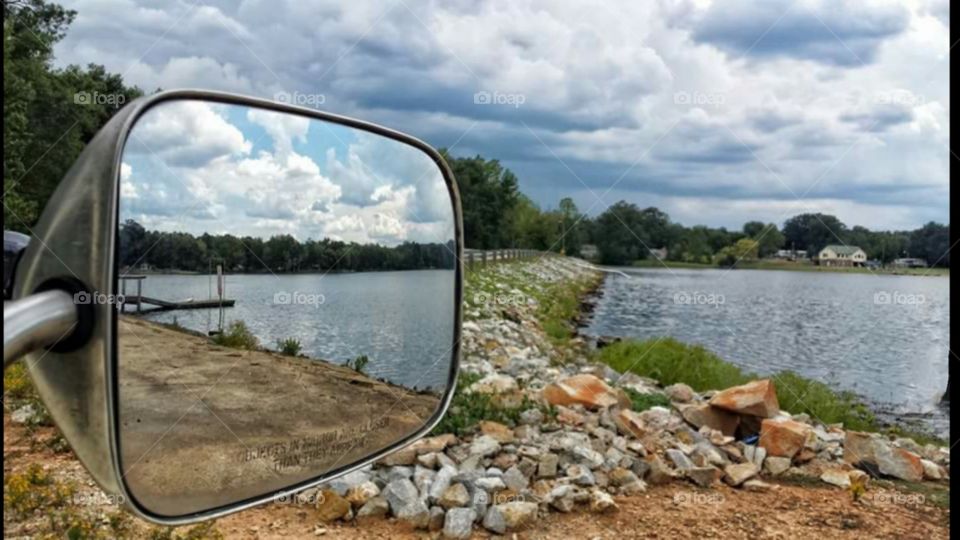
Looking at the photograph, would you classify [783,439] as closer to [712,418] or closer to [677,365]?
[712,418]

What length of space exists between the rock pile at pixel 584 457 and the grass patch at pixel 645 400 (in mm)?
129

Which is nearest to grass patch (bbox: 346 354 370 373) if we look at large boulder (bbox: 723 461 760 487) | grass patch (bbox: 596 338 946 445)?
large boulder (bbox: 723 461 760 487)

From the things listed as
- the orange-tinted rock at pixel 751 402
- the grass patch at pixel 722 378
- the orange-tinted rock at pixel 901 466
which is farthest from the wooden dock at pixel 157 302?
the grass patch at pixel 722 378

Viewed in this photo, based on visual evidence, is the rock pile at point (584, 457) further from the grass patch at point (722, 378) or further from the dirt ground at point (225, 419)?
the dirt ground at point (225, 419)

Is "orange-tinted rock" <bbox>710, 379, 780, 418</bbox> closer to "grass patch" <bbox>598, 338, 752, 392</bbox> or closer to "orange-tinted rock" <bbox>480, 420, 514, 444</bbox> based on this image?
"grass patch" <bbox>598, 338, 752, 392</bbox>

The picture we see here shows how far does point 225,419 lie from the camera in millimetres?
854

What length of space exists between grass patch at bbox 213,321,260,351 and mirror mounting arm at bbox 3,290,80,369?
0.32 metres

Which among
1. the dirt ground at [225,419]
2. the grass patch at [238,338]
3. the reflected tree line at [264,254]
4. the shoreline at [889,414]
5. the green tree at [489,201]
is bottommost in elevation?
the shoreline at [889,414]

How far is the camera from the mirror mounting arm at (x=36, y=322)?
533 mm

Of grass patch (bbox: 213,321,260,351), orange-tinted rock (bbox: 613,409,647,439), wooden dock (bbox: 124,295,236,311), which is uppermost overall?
wooden dock (bbox: 124,295,236,311)

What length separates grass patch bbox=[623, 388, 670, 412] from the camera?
5.79 meters

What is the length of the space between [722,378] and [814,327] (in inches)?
249

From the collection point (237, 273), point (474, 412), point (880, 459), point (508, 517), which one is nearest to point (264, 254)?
point (237, 273)

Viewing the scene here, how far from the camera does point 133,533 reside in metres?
3.02
